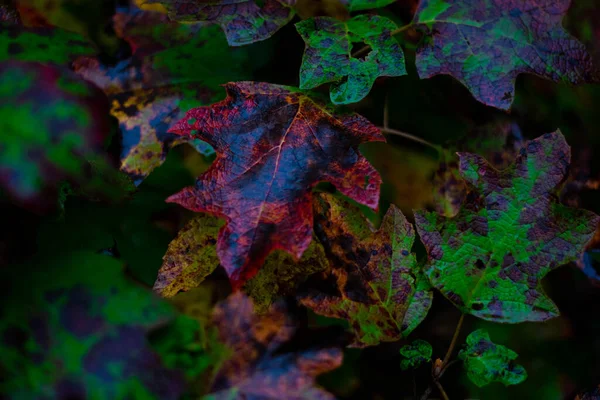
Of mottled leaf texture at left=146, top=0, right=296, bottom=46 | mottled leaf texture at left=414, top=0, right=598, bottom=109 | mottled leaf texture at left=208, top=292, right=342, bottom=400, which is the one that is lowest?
mottled leaf texture at left=208, top=292, right=342, bottom=400

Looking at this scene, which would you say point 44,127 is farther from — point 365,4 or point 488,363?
point 488,363

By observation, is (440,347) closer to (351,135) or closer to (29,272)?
(351,135)

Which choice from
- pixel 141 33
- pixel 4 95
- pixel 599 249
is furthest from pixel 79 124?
pixel 599 249

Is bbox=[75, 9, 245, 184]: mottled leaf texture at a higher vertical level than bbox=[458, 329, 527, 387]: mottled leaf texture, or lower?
higher

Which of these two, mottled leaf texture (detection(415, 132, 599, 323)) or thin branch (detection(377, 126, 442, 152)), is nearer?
mottled leaf texture (detection(415, 132, 599, 323))

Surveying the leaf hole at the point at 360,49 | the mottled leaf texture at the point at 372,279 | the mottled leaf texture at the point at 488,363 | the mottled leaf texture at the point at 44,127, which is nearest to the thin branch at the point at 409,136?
the leaf hole at the point at 360,49

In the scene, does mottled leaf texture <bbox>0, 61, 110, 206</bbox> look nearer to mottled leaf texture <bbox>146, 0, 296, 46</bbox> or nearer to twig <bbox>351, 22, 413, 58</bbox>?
mottled leaf texture <bbox>146, 0, 296, 46</bbox>

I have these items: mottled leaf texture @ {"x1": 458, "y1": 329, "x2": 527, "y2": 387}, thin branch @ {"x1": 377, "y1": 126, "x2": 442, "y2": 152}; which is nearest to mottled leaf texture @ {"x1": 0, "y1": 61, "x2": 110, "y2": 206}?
thin branch @ {"x1": 377, "y1": 126, "x2": 442, "y2": 152}

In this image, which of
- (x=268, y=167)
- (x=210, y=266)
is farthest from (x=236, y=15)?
(x=210, y=266)
